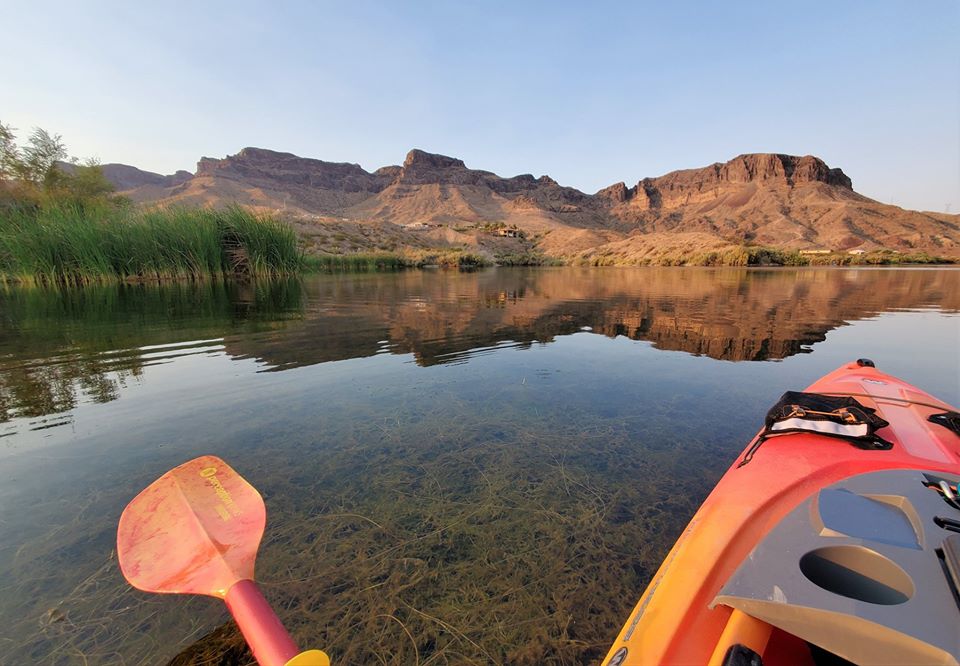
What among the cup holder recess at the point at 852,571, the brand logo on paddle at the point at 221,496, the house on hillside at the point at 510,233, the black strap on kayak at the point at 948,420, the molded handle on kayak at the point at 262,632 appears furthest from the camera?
the house on hillside at the point at 510,233

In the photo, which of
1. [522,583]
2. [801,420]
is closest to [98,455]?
[522,583]

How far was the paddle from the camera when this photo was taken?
140cm

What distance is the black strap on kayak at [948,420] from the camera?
250 centimetres

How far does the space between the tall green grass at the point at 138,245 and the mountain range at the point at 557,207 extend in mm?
12548

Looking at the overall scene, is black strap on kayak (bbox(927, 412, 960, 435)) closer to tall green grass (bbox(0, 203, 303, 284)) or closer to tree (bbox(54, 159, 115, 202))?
tall green grass (bbox(0, 203, 303, 284))

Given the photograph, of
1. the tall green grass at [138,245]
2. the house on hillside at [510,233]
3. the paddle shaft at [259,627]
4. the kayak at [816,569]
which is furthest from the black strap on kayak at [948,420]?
the house on hillside at [510,233]

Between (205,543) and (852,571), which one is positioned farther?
(205,543)

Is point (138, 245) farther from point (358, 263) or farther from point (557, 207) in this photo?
point (557, 207)

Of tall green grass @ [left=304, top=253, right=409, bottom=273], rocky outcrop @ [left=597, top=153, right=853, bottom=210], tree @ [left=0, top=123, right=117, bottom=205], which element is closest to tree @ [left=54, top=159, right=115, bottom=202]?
tree @ [left=0, top=123, right=117, bottom=205]

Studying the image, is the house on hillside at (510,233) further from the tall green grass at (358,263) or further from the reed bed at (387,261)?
the tall green grass at (358,263)

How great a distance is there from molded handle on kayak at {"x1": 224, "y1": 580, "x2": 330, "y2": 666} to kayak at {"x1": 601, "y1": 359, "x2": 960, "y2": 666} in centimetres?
91

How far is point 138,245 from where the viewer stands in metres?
16.4

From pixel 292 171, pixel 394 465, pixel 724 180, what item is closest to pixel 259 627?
pixel 394 465

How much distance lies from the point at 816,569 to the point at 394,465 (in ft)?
8.11
